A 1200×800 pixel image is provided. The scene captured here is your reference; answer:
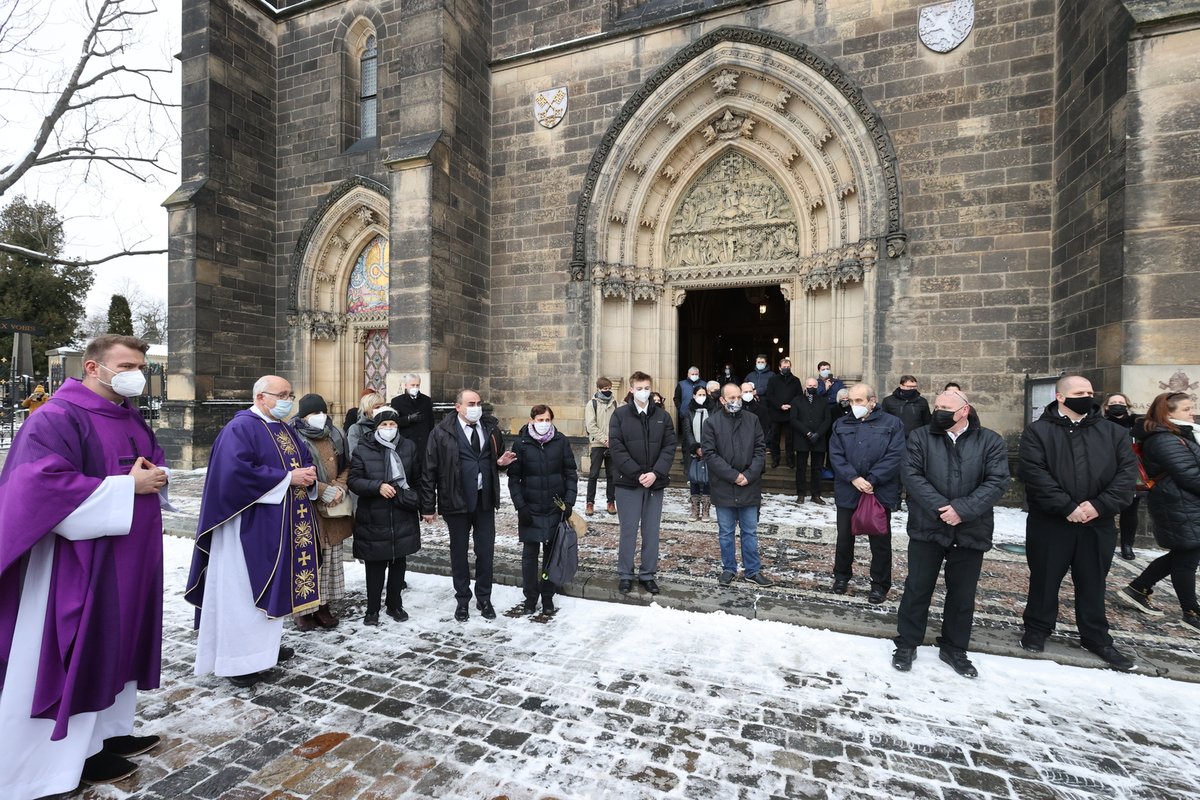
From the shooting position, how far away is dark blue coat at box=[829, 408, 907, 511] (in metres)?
4.52

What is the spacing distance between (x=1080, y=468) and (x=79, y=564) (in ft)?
18.1

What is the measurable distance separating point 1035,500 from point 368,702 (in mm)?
4374

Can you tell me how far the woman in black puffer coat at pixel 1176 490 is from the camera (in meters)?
3.99

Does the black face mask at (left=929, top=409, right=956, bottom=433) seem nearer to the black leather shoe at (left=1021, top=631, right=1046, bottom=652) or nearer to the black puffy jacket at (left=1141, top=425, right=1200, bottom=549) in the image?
the black leather shoe at (left=1021, top=631, right=1046, bottom=652)

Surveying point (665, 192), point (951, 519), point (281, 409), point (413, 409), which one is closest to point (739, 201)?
point (665, 192)

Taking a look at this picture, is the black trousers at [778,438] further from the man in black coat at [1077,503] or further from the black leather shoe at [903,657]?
the black leather shoe at [903,657]

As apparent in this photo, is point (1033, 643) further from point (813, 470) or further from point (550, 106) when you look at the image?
point (550, 106)

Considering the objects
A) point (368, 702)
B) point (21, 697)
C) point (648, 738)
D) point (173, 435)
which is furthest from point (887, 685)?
point (173, 435)

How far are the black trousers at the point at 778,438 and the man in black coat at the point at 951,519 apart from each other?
4.90m

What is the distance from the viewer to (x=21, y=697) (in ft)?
7.64

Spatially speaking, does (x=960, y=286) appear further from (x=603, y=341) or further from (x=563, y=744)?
(x=563, y=744)

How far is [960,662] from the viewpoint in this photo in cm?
344

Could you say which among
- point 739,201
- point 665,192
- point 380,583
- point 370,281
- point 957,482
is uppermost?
point 665,192

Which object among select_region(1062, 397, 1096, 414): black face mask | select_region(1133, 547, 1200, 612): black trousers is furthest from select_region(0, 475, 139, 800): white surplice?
select_region(1133, 547, 1200, 612): black trousers
